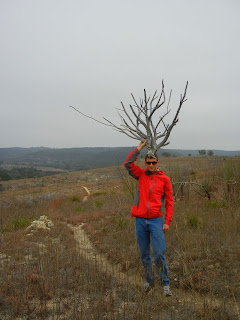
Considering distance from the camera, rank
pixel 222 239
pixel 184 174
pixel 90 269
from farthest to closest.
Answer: pixel 184 174
pixel 222 239
pixel 90 269

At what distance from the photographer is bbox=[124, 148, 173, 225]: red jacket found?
3270mm

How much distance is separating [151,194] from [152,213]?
0.84 feet

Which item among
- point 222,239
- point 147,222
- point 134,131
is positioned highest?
point 134,131

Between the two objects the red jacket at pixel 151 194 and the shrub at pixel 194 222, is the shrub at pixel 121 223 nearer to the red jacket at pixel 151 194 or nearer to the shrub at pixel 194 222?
the shrub at pixel 194 222

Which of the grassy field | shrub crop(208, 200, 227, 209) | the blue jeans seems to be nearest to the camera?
the grassy field

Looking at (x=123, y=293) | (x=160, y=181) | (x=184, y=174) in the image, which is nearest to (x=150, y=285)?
(x=123, y=293)

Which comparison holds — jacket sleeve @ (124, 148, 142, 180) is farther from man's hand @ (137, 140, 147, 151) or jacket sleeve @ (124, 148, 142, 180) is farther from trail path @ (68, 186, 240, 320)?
trail path @ (68, 186, 240, 320)

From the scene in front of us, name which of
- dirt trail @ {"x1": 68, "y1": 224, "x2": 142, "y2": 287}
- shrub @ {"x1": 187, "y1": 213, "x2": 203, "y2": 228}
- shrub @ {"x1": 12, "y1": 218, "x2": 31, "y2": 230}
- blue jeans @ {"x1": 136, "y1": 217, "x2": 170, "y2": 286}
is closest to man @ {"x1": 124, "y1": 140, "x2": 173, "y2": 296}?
blue jeans @ {"x1": 136, "y1": 217, "x2": 170, "y2": 286}

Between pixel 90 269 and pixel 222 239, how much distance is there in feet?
8.61

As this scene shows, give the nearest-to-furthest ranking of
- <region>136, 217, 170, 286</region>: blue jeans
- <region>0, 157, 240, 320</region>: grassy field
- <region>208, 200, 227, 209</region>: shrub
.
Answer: <region>0, 157, 240, 320</region>: grassy field
<region>136, 217, 170, 286</region>: blue jeans
<region>208, 200, 227, 209</region>: shrub

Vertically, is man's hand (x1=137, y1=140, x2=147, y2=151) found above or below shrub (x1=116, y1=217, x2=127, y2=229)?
above

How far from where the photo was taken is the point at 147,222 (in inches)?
129

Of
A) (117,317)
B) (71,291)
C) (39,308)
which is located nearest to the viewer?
(117,317)

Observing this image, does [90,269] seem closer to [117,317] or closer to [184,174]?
[117,317]
